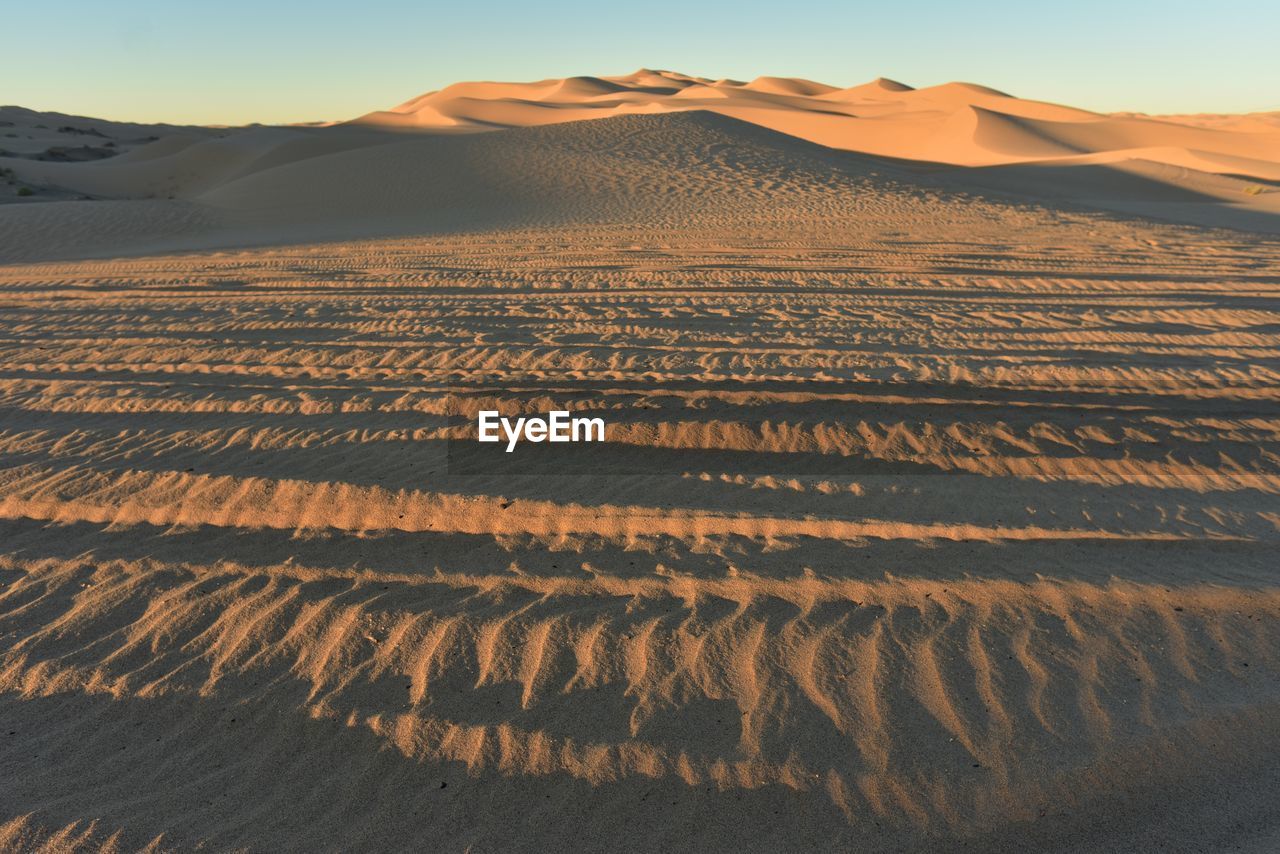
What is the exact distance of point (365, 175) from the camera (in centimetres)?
2497

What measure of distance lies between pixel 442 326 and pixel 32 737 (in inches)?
230

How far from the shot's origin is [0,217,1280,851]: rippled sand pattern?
302 cm

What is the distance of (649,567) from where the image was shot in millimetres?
4301

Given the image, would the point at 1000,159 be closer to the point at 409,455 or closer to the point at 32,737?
the point at 409,455

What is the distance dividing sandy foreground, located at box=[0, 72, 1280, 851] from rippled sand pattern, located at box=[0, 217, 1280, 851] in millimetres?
20

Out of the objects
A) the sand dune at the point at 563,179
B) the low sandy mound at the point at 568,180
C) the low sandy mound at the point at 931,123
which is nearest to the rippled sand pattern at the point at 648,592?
the low sandy mound at the point at 568,180

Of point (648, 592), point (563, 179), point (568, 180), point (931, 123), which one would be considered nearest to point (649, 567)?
point (648, 592)

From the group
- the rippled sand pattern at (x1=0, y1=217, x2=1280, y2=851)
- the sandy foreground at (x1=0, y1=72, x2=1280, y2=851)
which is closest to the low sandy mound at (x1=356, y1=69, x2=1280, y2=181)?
the sandy foreground at (x1=0, y1=72, x2=1280, y2=851)

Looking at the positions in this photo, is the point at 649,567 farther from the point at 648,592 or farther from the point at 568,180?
the point at 568,180

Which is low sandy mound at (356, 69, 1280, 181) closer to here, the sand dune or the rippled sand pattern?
the sand dune

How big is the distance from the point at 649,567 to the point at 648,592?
0.79ft

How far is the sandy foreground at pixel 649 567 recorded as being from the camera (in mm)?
3020

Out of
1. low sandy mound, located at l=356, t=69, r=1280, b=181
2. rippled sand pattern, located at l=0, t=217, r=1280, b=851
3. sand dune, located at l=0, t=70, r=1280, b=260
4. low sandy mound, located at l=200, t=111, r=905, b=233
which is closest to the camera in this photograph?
rippled sand pattern, located at l=0, t=217, r=1280, b=851

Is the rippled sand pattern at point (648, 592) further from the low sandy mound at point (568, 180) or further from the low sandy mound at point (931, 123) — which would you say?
the low sandy mound at point (931, 123)
